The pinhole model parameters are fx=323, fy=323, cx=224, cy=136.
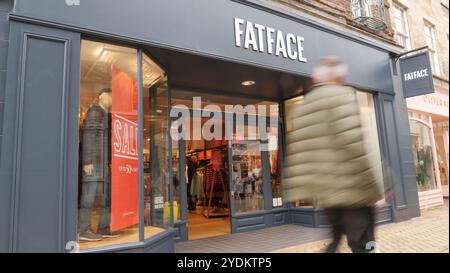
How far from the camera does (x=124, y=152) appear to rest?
431cm

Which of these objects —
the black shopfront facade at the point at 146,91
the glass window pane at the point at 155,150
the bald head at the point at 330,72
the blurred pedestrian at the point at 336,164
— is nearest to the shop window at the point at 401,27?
the black shopfront facade at the point at 146,91

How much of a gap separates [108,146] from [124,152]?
217 millimetres

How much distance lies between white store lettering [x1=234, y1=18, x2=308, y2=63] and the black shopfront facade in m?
0.02

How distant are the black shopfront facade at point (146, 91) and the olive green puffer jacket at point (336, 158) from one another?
1453mm

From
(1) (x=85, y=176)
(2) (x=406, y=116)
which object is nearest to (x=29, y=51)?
(1) (x=85, y=176)

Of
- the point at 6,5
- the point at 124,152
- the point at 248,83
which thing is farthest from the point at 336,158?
the point at 248,83

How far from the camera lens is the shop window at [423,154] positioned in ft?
31.3

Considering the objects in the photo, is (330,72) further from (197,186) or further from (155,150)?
(197,186)

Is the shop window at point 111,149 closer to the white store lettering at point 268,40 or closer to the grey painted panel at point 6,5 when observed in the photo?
the grey painted panel at point 6,5

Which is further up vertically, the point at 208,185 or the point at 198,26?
the point at 198,26

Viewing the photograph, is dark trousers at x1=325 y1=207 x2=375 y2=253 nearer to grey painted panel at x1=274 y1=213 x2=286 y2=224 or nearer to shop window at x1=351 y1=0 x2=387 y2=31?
grey painted panel at x1=274 y1=213 x2=286 y2=224

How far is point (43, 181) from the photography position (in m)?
3.44

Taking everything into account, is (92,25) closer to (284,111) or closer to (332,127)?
(332,127)

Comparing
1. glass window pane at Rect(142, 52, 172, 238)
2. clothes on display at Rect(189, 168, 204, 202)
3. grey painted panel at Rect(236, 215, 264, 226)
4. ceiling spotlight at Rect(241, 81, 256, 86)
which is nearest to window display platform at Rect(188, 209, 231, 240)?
grey painted panel at Rect(236, 215, 264, 226)
